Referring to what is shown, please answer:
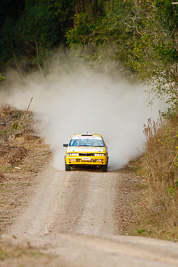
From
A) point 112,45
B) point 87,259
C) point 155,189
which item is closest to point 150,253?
point 87,259

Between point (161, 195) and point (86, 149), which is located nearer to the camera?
point (161, 195)

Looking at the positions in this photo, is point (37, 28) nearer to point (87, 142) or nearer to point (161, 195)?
point (87, 142)

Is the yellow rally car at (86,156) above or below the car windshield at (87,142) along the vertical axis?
below

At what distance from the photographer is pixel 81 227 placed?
16.8m

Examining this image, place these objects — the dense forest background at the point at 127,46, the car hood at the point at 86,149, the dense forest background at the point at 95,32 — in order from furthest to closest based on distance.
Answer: the dense forest background at the point at 95,32, the car hood at the point at 86,149, the dense forest background at the point at 127,46

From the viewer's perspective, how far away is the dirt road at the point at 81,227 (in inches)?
393

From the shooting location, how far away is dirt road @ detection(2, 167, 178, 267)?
9977mm

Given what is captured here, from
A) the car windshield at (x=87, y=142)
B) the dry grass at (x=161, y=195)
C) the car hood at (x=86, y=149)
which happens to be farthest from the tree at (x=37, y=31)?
the dry grass at (x=161, y=195)

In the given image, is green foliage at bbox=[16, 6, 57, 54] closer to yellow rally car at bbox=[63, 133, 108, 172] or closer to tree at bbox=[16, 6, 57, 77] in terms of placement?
tree at bbox=[16, 6, 57, 77]

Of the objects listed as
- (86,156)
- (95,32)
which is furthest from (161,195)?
(95,32)

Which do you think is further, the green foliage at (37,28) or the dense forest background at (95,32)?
the green foliage at (37,28)

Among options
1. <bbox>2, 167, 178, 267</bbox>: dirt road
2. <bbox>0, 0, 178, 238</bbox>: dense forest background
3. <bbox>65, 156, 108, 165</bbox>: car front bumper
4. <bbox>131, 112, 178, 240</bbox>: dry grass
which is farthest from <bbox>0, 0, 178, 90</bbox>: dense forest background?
<bbox>2, 167, 178, 267</bbox>: dirt road

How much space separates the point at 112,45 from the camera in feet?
159

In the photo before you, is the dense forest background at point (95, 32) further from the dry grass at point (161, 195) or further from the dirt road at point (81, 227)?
the dirt road at point (81, 227)
